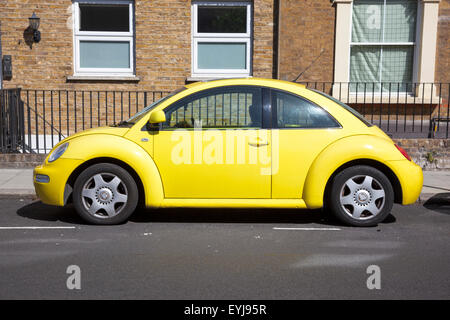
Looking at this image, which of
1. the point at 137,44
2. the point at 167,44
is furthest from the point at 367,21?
the point at 137,44

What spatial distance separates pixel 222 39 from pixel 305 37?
1.87m

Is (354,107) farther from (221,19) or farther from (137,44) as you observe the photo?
(137,44)

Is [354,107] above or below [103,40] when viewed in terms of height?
below

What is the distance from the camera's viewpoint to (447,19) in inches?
464

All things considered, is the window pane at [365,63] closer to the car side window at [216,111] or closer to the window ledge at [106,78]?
the window ledge at [106,78]

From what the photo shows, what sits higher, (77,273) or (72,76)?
(72,76)

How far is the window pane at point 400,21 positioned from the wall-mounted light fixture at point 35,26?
7.56 meters

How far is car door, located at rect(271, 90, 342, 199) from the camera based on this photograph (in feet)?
19.8

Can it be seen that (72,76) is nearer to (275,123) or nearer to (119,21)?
(119,21)

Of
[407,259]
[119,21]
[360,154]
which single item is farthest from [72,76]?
[407,259]

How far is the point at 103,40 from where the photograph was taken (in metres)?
12.4

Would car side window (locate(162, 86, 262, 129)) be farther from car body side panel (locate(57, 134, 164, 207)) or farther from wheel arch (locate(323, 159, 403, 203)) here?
wheel arch (locate(323, 159, 403, 203))

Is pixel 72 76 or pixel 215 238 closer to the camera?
pixel 215 238

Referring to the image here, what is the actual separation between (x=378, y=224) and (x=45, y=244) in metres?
3.67
